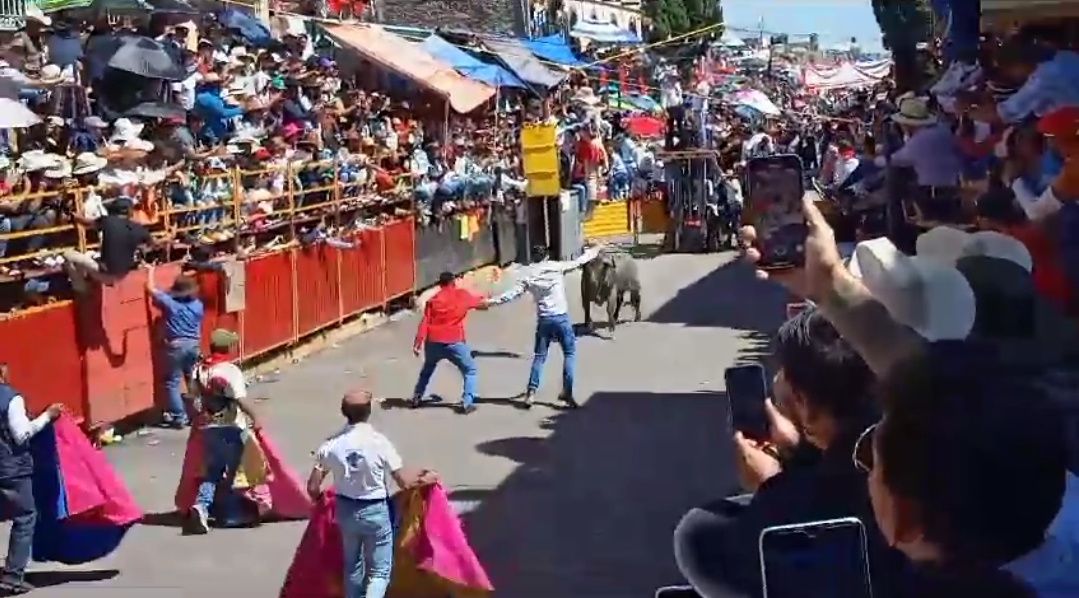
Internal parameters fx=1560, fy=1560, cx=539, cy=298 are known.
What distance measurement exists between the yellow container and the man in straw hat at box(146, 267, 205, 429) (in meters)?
22.0

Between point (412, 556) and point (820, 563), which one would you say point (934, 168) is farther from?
point (820, 563)

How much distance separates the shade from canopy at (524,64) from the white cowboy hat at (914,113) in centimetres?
2311

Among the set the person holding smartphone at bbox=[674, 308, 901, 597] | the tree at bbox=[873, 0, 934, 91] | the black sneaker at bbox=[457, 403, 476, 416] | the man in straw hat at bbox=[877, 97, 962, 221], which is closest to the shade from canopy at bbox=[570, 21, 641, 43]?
the black sneaker at bbox=[457, 403, 476, 416]

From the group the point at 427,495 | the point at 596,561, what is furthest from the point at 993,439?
the point at 596,561

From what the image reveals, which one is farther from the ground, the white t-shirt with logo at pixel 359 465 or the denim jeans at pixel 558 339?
the white t-shirt with logo at pixel 359 465

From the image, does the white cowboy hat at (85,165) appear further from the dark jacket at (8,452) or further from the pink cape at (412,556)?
the pink cape at (412,556)

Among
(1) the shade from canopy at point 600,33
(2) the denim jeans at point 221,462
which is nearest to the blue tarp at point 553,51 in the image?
(1) the shade from canopy at point 600,33

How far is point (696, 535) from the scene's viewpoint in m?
3.09

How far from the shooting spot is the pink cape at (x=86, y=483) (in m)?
8.84

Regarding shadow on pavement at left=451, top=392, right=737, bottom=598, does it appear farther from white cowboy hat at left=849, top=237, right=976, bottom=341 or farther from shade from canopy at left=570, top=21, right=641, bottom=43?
shade from canopy at left=570, top=21, right=641, bottom=43

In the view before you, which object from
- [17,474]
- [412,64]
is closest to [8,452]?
[17,474]

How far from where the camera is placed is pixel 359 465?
7.61 metres

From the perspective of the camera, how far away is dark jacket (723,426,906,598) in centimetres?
293

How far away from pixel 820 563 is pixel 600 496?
8381 mm
